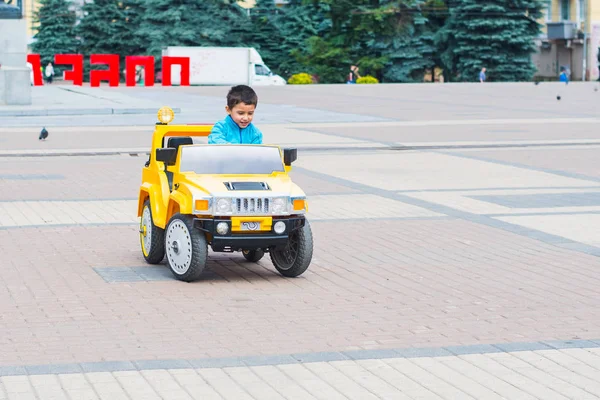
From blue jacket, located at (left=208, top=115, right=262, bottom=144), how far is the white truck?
189 ft

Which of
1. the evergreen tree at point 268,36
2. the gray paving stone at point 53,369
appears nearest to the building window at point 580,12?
the evergreen tree at point 268,36

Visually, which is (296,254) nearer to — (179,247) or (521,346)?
(179,247)

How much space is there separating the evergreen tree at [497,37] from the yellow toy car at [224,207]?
62.2m

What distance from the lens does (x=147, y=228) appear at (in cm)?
956

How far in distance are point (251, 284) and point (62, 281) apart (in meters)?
1.35

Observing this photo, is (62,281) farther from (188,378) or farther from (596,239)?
(596,239)

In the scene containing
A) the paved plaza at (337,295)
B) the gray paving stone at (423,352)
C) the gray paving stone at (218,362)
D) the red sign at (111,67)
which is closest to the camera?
the paved plaza at (337,295)

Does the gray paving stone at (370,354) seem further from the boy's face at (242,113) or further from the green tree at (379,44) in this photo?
the green tree at (379,44)

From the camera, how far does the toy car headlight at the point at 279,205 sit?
28.4ft

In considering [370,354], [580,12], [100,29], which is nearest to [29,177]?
[370,354]

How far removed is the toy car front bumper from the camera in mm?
8609

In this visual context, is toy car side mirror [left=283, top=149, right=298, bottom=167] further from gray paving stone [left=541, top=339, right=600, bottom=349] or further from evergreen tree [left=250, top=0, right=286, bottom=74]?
evergreen tree [left=250, top=0, right=286, bottom=74]

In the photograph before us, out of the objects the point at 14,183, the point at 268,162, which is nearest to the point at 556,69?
the point at 14,183

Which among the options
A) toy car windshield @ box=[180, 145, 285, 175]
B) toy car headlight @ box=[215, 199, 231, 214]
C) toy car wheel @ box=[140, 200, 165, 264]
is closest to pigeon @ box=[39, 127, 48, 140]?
toy car wheel @ box=[140, 200, 165, 264]
